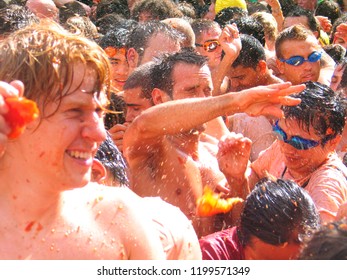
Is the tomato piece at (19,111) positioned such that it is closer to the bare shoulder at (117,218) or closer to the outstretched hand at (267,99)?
the bare shoulder at (117,218)

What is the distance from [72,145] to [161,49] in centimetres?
311

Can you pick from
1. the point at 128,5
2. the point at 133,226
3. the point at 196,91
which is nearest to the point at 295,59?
the point at 196,91

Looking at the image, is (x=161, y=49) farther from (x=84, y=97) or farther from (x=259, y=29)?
(x=84, y=97)

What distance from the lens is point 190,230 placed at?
8.74 feet

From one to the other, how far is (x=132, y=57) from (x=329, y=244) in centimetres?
374

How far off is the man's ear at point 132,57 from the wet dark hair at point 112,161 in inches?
90.6

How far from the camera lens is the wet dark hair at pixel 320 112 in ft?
12.1

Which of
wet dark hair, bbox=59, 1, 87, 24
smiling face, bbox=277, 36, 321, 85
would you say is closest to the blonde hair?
smiling face, bbox=277, 36, 321, 85

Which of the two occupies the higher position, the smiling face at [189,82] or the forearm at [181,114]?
the forearm at [181,114]

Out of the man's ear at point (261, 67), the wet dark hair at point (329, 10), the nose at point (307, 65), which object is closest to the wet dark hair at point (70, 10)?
the man's ear at point (261, 67)

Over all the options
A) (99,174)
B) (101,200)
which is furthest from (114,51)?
(101,200)

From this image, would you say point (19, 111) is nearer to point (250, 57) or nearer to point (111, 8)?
point (250, 57)

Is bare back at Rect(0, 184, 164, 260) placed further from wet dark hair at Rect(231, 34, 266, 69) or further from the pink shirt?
wet dark hair at Rect(231, 34, 266, 69)

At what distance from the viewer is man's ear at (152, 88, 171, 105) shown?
13.4ft
